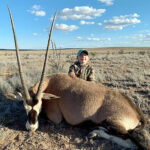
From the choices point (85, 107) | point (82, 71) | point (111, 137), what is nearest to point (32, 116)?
point (85, 107)

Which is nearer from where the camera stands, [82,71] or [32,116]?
[32,116]

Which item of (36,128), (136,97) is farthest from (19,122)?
(136,97)

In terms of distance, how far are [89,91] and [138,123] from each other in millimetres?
1199

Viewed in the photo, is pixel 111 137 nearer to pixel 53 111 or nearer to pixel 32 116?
pixel 53 111

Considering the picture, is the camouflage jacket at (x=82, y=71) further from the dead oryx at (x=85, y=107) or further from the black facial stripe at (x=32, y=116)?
the black facial stripe at (x=32, y=116)

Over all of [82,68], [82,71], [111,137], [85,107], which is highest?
[82,68]

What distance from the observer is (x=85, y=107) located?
3.54 m

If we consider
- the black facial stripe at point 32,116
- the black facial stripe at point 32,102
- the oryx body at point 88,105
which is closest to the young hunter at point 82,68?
the oryx body at point 88,105

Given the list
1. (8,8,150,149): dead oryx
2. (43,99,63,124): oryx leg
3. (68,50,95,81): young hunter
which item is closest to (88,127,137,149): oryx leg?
(8,8,150,149): dead oryx

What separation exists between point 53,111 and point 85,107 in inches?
31.7

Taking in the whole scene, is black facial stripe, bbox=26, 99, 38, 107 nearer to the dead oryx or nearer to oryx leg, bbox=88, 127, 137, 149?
the dead oryx

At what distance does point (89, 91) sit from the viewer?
Answer: 3785 millimetres

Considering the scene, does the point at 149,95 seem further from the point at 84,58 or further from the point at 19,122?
the point at 19,122

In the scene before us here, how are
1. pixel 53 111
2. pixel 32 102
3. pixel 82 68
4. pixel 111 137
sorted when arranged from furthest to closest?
pixel 82 68 → pixel 53 111 → pixel 32 102 → pixel 111 137
